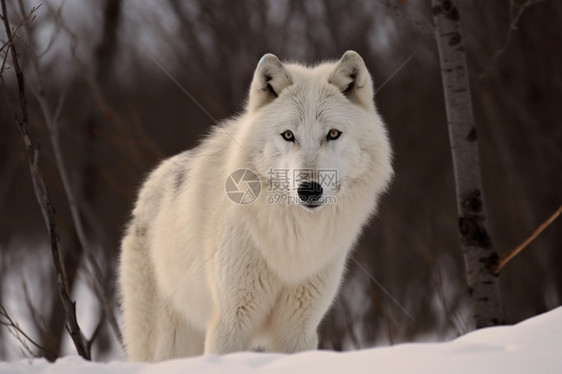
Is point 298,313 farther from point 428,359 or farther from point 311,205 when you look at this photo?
point 428,359

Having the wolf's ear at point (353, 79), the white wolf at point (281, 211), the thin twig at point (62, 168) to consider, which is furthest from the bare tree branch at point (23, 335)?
the wolf's ear at point (353, 79)

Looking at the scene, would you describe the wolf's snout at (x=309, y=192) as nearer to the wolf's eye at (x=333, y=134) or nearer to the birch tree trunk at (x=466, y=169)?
the wolf's eye at (x=333, y=134)

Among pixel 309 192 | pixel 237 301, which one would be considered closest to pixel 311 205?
pixel 309 192

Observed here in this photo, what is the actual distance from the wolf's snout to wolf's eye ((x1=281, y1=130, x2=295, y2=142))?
15.6 inches

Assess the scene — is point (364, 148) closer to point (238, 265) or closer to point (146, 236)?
point (238, 265)

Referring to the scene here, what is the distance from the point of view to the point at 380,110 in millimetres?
9375

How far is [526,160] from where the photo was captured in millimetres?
7812

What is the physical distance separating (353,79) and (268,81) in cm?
54

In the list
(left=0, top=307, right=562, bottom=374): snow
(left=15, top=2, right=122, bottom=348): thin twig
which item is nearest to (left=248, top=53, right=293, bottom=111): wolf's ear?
(left=15, top=2, right=122, bottom=348): thin twig

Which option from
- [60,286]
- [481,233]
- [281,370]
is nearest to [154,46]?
[60,286]

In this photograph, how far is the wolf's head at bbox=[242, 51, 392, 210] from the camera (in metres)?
3.28

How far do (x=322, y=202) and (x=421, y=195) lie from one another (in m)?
6.21

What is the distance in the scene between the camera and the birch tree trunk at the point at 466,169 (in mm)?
3396

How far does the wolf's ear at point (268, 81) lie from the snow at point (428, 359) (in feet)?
6.69
